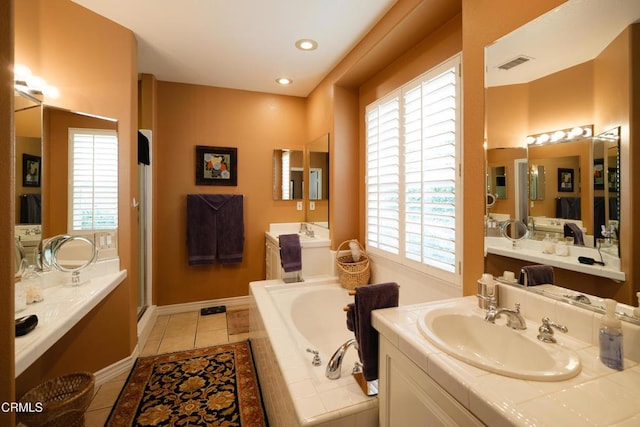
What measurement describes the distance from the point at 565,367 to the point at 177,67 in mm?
3579

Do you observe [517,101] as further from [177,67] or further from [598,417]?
[177,67]

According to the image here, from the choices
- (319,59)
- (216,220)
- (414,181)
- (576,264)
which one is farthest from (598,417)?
(216,220)

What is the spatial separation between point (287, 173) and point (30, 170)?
2444mm

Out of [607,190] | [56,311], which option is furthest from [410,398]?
[56,311]

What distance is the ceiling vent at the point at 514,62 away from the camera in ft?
4.05

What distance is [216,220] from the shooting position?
11.0ft

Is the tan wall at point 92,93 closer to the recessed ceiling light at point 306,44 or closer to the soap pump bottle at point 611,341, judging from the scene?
the recessed ceiling light at point 306,44

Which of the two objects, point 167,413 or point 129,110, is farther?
point 129,110

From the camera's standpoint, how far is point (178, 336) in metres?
2.79

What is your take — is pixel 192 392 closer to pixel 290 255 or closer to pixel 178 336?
pixel 178 336

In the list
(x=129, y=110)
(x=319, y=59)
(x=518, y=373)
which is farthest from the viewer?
(x=319, y=59)

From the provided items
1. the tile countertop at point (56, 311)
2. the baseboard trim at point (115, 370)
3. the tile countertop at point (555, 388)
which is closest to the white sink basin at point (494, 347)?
the tile countertop at point (555, 388)

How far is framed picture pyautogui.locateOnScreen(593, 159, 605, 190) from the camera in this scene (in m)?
0.97

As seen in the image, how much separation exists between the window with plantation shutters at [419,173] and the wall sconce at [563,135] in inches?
21.4
